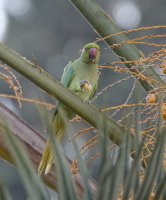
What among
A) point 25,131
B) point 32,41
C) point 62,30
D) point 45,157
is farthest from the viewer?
point 62,30

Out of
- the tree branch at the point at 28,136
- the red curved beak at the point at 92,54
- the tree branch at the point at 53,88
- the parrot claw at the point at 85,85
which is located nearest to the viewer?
the tree branch at the point at 53,88

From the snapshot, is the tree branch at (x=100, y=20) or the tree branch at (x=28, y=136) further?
the tree branch at (x=100, y=20)

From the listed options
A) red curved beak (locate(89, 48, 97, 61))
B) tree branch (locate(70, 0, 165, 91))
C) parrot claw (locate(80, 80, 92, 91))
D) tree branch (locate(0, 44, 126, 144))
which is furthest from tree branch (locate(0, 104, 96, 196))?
red curved beak (locate(89, 48, 97, 61))

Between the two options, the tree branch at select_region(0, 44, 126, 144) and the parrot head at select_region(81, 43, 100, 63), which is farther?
the parrot head at select_region(81, 43, 100, 63)

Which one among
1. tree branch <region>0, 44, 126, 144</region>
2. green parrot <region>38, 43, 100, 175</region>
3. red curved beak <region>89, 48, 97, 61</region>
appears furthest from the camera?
red curved beak <region>89, 48, 97, 61</region>

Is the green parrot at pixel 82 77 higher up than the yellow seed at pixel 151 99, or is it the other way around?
the green parrot at pixel 82 77

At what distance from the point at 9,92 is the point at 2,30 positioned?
1927 mm

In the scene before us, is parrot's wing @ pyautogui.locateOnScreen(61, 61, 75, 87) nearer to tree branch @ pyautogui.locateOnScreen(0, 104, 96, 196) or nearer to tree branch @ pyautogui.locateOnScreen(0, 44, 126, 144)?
tree branch @ pyautogui.locateOnScreen(0, 104, 96, 196)

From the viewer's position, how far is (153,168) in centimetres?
83

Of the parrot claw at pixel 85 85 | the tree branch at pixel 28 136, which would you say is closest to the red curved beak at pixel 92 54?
the parrot claw at pixel 85 85

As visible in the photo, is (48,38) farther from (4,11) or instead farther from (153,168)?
(153,168)

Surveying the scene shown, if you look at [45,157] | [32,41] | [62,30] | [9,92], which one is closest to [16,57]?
[45,157]

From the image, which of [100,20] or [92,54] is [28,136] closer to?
[100,20]

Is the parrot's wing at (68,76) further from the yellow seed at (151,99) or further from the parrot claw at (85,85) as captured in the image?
the yellow seed at (151,99)
